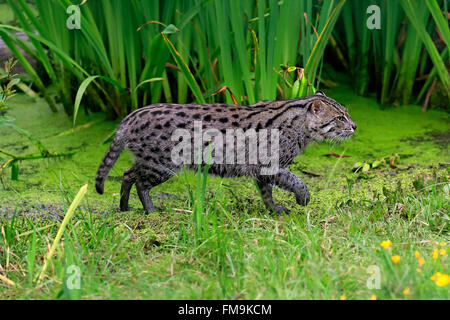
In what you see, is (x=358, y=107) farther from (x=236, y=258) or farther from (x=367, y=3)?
(x=236, y=258)

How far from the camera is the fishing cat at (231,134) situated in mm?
4297

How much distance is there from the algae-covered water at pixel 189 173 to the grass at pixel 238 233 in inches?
0.7

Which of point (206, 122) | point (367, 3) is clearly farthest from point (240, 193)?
point (367, 3)

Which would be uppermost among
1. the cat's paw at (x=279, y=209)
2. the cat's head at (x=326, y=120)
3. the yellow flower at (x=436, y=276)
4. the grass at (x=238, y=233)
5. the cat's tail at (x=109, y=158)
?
the cat's head at (x=326, y=120)

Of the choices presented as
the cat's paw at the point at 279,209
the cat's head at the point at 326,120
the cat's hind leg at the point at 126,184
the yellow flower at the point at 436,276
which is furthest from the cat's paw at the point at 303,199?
the yellow flower at the point at 436,276

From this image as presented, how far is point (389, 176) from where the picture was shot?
5.14 meters

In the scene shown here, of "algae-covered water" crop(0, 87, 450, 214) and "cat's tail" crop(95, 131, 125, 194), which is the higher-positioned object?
"cat's tail" crop(95, 131, 125, 194)

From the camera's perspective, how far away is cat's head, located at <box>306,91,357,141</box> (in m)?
4.41

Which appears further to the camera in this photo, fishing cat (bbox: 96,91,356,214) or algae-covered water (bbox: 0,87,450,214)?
algae-covered water (bbox: 0,87,450,214)

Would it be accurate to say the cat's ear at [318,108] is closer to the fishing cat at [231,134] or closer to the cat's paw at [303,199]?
the fishing cat at [231,134]

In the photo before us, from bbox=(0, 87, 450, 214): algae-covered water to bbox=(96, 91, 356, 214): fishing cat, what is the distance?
25 centimetres


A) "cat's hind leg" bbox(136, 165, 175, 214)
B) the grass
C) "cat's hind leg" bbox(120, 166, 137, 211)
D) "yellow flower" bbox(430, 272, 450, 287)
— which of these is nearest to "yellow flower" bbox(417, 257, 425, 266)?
the grass

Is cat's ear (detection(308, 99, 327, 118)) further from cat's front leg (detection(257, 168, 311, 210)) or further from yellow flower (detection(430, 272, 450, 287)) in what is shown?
yellow flower (detection(430, 272, 450, 287))
